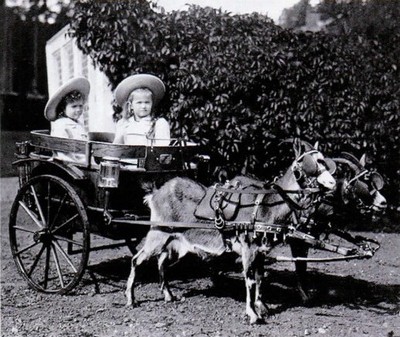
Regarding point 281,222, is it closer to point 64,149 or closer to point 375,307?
point 375,307

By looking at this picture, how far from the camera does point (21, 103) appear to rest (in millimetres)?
26266

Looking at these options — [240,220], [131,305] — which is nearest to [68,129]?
[131,305]

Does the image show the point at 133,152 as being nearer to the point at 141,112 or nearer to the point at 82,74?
the point at 141,112

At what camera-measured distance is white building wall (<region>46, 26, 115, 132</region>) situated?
11.8m

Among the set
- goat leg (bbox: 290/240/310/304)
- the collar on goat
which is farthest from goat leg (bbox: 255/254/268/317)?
the collar on goat

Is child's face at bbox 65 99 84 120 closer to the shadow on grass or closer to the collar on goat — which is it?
the shadow on grass

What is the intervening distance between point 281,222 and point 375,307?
1.62m

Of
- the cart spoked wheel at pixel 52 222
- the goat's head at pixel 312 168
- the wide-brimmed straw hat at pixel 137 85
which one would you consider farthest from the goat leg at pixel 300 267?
the wide-brimmed straw hat at pixel 137 85

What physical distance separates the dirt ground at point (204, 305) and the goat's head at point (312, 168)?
57.0 inches

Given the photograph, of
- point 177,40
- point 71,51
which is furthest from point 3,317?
point 71,51

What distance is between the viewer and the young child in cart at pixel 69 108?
23.5ft

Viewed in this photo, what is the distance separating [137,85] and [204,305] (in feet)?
9.71

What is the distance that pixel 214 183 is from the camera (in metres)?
7.96

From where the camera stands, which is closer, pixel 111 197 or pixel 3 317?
pixel 3 317
